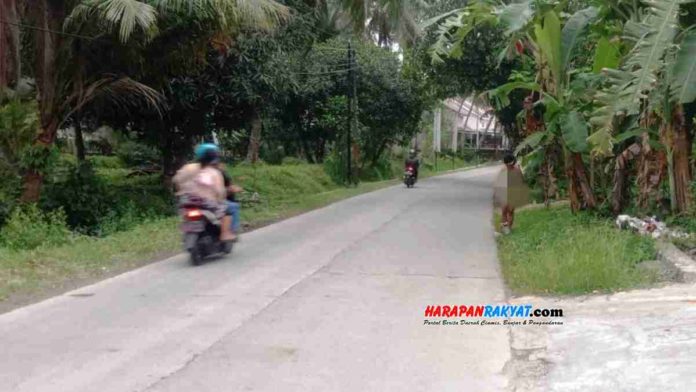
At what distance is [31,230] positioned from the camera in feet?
41.6

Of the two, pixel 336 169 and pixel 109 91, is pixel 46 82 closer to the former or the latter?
pixel 109 91

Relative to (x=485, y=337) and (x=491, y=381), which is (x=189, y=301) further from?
(x=491, y=381)

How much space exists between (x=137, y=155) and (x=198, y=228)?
2300cm

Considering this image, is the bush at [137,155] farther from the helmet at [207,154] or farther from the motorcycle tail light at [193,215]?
the motorcycle tail light at [193,215]

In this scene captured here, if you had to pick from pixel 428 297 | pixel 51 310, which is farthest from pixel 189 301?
pixel 428 297

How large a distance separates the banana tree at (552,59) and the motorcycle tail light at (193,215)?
5.18 m

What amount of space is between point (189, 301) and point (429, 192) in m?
19.6

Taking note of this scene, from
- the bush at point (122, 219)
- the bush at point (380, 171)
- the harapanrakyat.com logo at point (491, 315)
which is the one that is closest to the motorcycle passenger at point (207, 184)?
the harapanrakyat.com logo at point (491, 315)

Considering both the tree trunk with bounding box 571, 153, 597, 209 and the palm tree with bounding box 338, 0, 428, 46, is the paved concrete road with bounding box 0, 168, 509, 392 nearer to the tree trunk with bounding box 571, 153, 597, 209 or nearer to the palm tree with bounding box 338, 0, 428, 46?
the tree trunk with bounding box 571, 153, 597, 209

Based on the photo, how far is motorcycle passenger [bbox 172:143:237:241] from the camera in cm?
1069

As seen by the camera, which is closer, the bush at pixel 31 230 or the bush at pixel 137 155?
the bush at pixel 31 230

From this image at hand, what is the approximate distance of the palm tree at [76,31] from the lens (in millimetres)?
13711

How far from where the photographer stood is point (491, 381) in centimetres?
568

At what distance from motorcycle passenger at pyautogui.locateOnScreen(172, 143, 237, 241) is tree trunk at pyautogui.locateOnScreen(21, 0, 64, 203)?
199 inches
